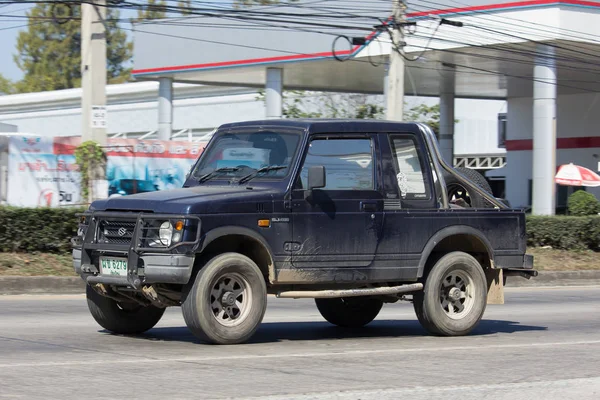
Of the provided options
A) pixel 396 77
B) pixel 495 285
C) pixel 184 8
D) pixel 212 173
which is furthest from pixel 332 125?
pixel 184 8

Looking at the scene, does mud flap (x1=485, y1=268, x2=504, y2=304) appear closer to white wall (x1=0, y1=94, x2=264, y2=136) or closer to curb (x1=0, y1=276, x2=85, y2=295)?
curb (x1=0, y1=276, x2=85, y2=295)

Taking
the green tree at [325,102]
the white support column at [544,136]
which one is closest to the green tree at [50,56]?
the green tree at [325,102]

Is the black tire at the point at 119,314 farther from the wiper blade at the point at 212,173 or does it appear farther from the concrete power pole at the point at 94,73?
the concrete power pole at the point at 94,73

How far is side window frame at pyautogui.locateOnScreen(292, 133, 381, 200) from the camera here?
9469mm

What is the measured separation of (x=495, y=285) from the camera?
36.2 feet

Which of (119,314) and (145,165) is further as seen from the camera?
(145,165)

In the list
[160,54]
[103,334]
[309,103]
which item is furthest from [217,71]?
[103,334]

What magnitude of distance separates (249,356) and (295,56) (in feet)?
74.3

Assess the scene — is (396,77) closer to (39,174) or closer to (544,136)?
(544,136)

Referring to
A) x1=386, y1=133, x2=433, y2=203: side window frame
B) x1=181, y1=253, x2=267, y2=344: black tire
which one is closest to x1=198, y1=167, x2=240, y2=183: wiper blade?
x1=181, y1=253, x2=267, y2=344: black tire

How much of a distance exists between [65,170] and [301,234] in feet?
56.1

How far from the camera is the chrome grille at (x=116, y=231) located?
29.4 feet

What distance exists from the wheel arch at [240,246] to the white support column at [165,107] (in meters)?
25.0

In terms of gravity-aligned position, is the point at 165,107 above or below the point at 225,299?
above
